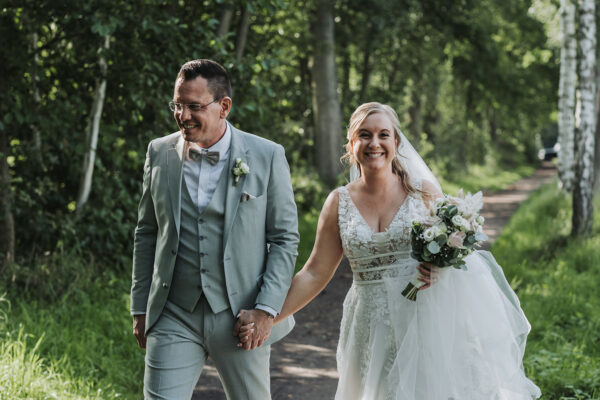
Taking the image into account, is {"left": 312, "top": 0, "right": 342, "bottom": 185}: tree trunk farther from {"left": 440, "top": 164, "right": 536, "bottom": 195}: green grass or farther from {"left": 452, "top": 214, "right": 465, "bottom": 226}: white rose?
{"left": 452, "top": 214, "right": 465, "bottom": 226}: white rose

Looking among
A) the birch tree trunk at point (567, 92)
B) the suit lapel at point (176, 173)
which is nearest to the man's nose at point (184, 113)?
the suit lapel at point (176, 173)

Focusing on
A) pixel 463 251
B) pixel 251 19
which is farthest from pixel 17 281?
pixel 251 19

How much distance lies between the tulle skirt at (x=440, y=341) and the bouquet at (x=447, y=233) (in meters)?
0.17

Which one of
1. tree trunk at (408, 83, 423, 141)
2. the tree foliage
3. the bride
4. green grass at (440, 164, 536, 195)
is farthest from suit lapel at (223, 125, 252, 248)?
tree trunk at (408, 83, 423, 141)

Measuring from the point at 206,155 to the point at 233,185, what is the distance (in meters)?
0.21

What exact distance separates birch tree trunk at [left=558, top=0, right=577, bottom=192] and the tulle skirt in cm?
1078

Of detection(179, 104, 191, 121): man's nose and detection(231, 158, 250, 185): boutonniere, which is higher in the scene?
detection(179, 104, 191, 121): man's nose

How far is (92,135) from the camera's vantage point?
25.3ft

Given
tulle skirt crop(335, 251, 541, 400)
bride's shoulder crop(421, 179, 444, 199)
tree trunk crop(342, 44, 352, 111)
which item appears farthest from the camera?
tree trunk crop(342, 44, 352, 111)

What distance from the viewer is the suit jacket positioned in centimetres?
326

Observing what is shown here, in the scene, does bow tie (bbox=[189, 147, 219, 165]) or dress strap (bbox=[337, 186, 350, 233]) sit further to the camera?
dress strap (bbox=[337, 186, 350, 233])

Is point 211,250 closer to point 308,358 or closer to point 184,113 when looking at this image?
point 184,113

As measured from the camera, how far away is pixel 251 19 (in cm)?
1092

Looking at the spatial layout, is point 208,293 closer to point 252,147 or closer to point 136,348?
point 252,147
